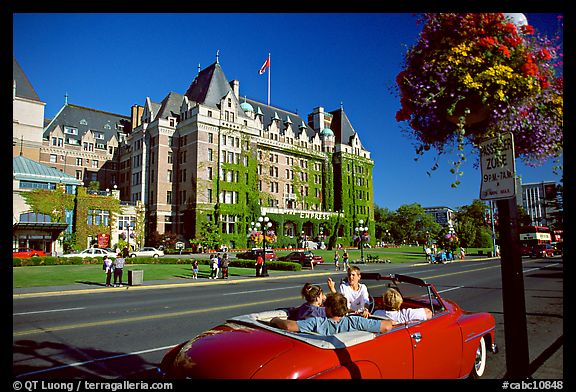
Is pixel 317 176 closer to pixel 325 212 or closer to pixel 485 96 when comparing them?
pixel 325 212

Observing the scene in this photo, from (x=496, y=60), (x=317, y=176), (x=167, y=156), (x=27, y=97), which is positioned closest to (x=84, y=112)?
(x=27, y=97)

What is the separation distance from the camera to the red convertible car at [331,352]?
2.87 meters

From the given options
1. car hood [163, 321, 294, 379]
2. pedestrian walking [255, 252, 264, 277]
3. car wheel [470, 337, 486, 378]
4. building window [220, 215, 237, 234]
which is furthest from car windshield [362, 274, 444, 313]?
building window [220, 215, 237, 234]

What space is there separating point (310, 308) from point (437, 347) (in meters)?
1.52

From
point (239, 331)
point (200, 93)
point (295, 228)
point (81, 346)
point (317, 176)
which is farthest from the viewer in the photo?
point (317, 176)

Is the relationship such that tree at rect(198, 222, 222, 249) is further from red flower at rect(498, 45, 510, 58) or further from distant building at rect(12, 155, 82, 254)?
red flower at rect(498, 45, 510, 58)

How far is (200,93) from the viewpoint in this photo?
58.4 m

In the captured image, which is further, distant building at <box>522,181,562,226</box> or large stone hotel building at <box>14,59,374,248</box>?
large stone hotel building at <box>14,59,374,248</box>

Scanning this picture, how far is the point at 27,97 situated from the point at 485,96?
200 feet

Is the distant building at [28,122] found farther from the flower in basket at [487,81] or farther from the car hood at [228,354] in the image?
the flower in basket at [487,81]

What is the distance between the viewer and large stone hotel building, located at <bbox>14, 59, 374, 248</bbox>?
55031 millimetres

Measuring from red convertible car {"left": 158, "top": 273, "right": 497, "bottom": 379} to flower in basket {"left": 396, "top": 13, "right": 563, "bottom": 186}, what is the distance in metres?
2.11

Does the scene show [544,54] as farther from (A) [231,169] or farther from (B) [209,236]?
(A) [231,169]

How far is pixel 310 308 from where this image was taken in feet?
13.9
